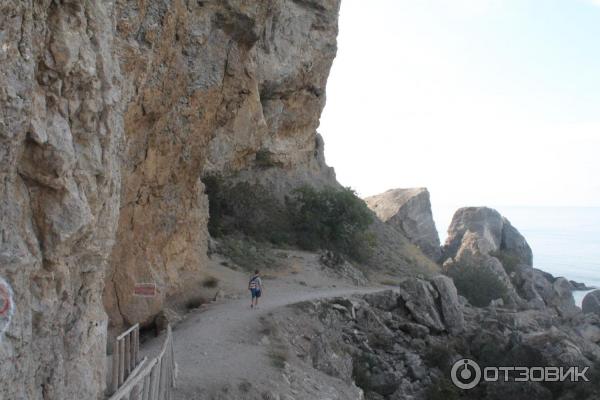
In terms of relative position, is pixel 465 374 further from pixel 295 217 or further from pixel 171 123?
pixel 295 217

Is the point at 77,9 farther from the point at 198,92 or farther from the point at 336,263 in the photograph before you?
the point at 336,263

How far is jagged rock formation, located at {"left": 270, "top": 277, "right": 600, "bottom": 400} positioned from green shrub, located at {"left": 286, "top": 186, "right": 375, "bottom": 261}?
11644mm

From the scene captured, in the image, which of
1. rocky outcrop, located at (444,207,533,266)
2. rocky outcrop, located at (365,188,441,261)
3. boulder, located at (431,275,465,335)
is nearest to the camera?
boulder, located at (431,275,465,335)

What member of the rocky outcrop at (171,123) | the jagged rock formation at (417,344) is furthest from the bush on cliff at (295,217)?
the jagged rock formation at (417,344)

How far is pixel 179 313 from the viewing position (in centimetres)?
1884

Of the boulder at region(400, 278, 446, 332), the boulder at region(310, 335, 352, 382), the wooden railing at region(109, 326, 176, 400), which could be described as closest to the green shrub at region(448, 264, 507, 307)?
the boulder at region(400, 278, 446, 332)

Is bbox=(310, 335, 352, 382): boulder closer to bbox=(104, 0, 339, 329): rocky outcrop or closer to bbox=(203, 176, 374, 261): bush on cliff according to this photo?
bbox=(104, 0, 339, 329): rocky outcrop

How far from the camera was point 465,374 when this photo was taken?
19594 millimetres

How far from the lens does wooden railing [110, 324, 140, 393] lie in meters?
7.36

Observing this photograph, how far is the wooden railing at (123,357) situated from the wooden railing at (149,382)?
156 millimetres

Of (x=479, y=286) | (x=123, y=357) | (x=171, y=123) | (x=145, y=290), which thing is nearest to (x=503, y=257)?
(x=479, y=286)

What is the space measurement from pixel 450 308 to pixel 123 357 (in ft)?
56.2

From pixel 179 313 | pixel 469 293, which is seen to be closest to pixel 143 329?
pixel 179 313

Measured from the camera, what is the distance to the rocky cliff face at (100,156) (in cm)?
494
